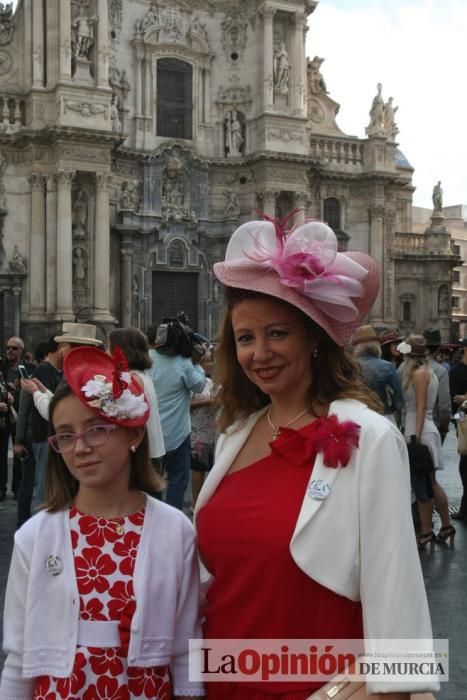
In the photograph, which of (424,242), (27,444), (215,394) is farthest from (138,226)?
(215,394)

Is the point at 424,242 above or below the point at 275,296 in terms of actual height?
above

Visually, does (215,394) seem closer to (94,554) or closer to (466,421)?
(94,554)

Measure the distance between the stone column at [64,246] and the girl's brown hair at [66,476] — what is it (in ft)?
72.0

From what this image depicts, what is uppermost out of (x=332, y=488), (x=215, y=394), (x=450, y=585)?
(x=215, y=394)

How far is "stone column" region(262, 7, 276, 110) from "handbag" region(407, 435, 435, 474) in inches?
847

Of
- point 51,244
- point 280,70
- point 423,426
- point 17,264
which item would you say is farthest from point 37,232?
point 423,426

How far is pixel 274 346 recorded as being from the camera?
2.57 m

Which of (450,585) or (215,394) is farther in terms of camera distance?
(450,585)

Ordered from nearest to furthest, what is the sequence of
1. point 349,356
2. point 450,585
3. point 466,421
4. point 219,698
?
point 219,698, point 349,356, point 450,585, point 466,421

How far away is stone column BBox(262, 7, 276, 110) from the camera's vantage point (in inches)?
1101

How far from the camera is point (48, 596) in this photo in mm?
2568

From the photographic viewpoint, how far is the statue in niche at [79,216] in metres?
25.3

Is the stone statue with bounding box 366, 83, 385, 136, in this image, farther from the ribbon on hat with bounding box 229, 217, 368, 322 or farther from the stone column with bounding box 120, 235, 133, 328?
the ribbon on hat with bounding box 229, 217, 368, 322

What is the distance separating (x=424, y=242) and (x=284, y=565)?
32.4m
